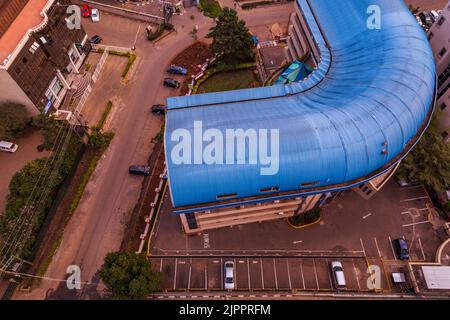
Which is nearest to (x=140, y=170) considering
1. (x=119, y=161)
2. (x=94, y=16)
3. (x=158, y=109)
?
(x=119, y=161)

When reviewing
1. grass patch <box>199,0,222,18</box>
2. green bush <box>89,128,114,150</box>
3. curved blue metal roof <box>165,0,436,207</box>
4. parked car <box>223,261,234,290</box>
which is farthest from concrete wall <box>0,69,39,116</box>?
grass patch <box>199,0,222,18</box>

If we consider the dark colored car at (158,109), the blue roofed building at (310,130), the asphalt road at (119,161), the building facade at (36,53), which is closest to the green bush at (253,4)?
the asphalt road at (119,161)

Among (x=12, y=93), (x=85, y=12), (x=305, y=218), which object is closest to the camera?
(x=305, y=218)

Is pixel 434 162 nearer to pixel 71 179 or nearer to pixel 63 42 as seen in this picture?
pixel 71 179

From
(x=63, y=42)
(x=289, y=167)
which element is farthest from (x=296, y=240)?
(x=63, y=42)

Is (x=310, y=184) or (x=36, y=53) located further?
(x=36, y=53)

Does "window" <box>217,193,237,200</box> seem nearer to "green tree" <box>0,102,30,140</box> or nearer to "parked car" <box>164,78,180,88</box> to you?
"parked car" <box>164,78,180,88</box>

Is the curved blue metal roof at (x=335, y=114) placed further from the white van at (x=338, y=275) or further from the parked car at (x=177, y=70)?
the parked car at (x=177, y=70)

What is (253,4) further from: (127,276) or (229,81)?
(127,276)
